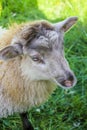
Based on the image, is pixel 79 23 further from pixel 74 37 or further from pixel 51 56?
pixel 51 56

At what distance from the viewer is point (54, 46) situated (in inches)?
122

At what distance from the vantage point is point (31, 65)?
3.17 metres

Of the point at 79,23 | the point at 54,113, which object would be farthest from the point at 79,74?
the point at 79,23

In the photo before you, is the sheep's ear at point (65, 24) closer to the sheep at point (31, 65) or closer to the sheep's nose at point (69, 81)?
the sheep at point (31, 65)

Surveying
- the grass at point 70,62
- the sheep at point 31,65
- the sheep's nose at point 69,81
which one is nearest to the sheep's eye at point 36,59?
the sheep at point 31,65

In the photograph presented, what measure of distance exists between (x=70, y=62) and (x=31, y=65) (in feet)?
5.11

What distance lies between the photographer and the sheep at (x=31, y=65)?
3072 mm

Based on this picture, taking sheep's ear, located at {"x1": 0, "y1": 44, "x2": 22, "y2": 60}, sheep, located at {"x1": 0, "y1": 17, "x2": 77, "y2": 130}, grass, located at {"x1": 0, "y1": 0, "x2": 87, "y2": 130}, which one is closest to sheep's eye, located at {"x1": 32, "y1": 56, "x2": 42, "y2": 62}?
sheep, located at {"x1": 0, "y1": 17, "x2": 77, "y2": 130}

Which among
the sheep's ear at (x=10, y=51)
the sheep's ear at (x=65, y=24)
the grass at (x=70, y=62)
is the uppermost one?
the sheep's ear at (x=65, y=24)

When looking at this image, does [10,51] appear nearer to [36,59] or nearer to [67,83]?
[36,59]

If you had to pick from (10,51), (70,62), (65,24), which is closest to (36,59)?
(10,51)

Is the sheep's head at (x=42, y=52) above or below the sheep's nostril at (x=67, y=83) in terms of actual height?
above

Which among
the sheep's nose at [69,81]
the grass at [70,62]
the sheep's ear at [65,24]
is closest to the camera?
the sheep's nose at [69,81]

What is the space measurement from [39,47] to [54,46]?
12 centimetres
